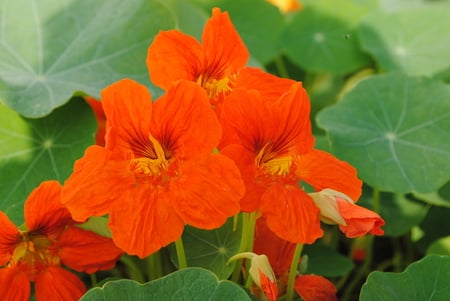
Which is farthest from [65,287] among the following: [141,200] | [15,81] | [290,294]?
[15,81]

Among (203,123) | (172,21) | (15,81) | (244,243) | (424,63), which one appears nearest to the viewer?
(203,123)

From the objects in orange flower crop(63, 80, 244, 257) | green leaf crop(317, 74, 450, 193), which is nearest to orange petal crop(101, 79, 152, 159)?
orange flower crop(63, 80, 244, 257)

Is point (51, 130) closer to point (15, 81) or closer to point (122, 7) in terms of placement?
point (15, 81)

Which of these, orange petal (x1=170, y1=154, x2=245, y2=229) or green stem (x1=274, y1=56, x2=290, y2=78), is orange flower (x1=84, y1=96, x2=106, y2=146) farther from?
green stem (x1=274, y1=56, x2=290, y2=78)

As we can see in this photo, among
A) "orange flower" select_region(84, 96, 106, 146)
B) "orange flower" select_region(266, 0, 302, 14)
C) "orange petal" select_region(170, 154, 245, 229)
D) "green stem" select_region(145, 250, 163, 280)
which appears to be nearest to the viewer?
"orange petal" select_region(170, 154, 245, 229)

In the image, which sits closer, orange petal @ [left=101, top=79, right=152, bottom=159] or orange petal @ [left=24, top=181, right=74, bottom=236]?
orange petal @ [left=101, top=79, right=152, bottom=159]
